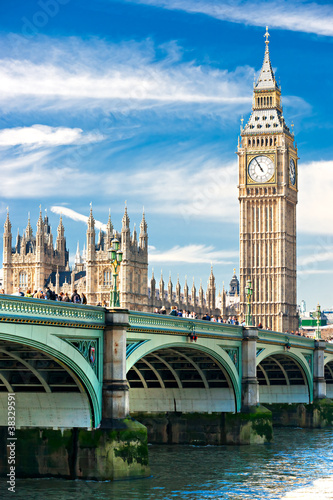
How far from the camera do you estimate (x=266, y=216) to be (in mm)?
126375

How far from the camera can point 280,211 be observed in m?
125

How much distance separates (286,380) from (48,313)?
36.4 m

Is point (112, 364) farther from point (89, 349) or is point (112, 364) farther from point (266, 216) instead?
point (266, 216)

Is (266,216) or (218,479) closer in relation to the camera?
(218,479)

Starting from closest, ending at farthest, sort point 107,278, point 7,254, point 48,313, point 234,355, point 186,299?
point 48,313 < point 234,355 < point 107,278 < point 7,254 < point 186,299

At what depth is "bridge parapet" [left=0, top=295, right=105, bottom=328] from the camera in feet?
90.6

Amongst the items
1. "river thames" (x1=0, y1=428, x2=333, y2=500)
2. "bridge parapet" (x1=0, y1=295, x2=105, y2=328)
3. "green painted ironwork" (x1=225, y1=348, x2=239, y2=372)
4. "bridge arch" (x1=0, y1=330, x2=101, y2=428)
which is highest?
"bridge parapet" (x1=0, y1=295, x2=105, y2=328)

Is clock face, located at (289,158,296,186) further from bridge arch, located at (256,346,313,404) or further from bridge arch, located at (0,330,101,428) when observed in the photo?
bridge arch, located at (0,330,101,428)

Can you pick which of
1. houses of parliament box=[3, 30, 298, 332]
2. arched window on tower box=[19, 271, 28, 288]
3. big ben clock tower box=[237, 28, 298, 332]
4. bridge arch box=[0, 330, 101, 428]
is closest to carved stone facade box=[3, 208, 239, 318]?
arched window on tower box=[19, 271, 28, 288]

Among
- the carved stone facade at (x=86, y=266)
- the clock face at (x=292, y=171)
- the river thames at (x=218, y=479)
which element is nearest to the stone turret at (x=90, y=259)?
the carved stone facade at (x=86, y=266)

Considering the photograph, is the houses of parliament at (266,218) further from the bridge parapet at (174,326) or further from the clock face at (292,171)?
the bridge parapet at (174,326)

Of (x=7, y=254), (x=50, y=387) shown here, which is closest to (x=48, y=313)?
(x=50, y=387)

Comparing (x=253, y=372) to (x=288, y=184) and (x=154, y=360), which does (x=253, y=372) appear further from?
(x=288, y=184)

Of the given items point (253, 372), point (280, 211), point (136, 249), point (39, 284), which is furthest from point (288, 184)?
point (253, 372)
